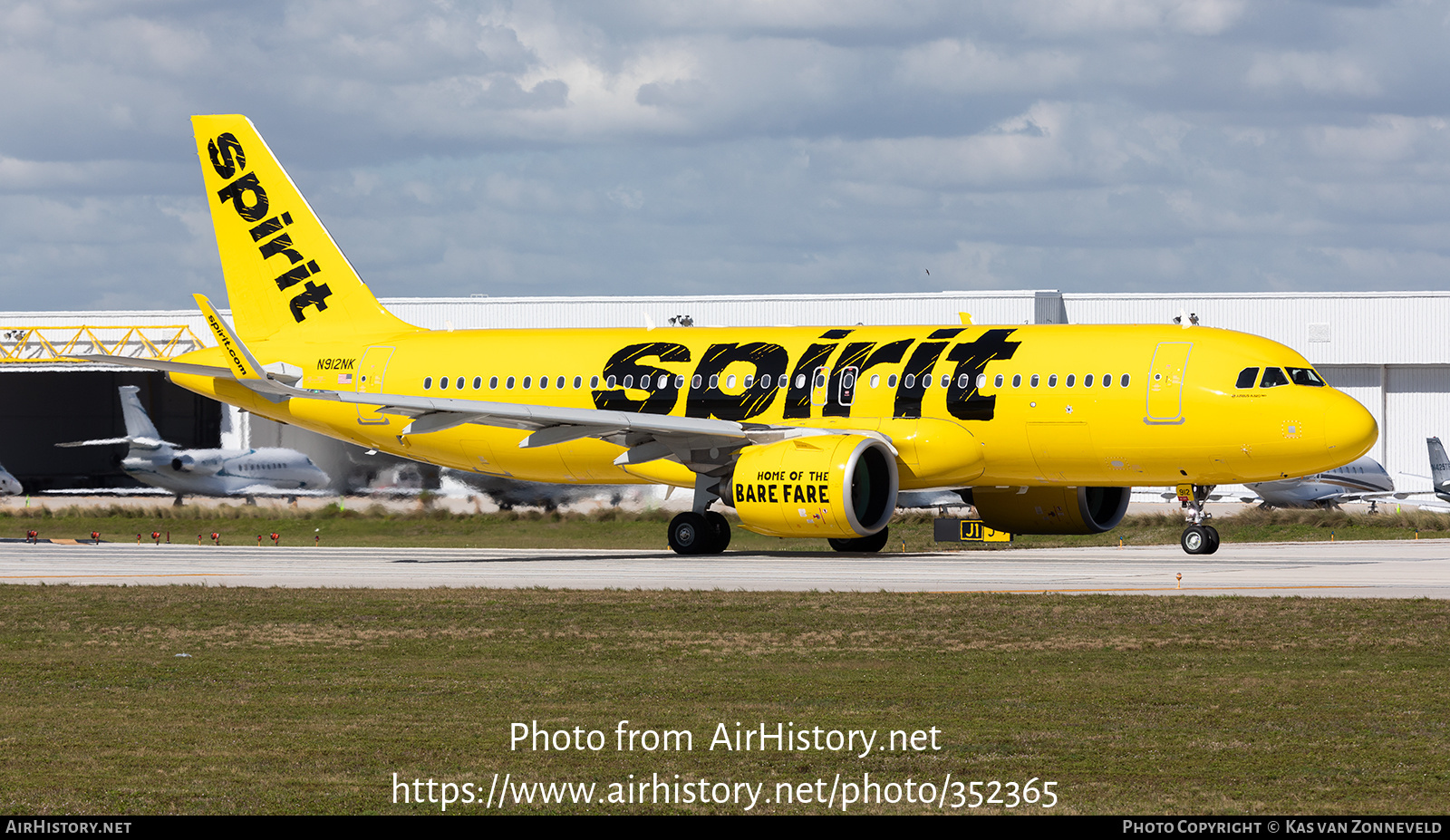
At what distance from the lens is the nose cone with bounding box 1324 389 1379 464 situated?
29906 mm

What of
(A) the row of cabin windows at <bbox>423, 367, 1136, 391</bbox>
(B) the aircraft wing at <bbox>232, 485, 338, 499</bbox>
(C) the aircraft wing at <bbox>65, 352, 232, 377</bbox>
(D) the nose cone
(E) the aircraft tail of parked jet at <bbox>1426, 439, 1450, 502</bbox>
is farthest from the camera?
(B) the aircraft wing at <bbox>232, 485, 338, 499</bbox>

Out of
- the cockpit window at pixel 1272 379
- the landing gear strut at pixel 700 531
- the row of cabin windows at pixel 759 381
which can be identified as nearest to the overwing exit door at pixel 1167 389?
the row of cabin windows at pixel 759 381

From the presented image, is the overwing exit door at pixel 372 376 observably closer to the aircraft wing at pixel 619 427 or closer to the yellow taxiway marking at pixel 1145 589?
the aircraft wing at pixel 619 427

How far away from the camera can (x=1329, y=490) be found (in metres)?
52.1

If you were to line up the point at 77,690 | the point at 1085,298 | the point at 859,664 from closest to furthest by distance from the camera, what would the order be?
the point at 77,690 → the point at 859,664 → the point at 1085,298

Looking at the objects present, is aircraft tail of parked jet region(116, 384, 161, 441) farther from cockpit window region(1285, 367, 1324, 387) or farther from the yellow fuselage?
cockpit window region(1285, 367, 1324, 387)

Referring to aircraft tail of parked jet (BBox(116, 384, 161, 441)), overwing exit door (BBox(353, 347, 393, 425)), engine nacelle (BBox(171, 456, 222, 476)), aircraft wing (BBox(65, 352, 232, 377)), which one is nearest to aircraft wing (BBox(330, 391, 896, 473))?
overwing exit door (BBox(353, 347, 393, 425))

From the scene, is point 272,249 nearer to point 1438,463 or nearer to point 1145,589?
point 1145,589

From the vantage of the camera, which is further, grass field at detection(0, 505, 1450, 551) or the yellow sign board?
grass field at detection(0, 505, 1450, 551)

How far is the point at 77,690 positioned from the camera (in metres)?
15.2

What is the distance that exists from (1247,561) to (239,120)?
24265 millimetres

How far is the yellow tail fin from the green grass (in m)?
17.1

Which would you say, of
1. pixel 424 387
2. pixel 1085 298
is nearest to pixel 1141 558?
pixel 424 387
